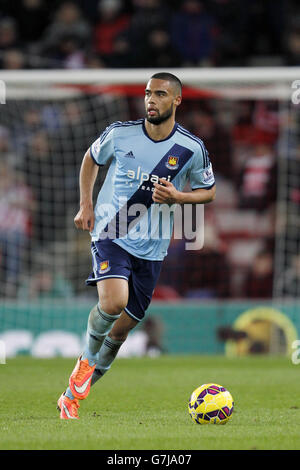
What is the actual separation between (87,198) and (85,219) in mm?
185

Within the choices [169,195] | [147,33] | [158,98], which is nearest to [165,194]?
[169,195]

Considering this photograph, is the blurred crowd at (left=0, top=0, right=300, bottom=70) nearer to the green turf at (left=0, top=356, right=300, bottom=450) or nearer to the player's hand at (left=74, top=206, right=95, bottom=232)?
the green turf at (left=0, top=356, right=300, bottom=450)

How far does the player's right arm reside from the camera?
22.2 ft

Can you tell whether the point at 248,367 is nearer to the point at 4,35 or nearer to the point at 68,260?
the point at 68,260

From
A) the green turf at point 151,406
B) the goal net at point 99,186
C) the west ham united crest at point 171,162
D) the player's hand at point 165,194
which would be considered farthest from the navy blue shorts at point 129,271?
the goal net at point 99,186

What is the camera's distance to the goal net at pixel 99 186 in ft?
43.6

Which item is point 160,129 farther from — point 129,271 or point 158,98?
point 129,271

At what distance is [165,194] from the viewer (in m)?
6.34

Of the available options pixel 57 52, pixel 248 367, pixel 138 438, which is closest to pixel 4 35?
pixel 57 52

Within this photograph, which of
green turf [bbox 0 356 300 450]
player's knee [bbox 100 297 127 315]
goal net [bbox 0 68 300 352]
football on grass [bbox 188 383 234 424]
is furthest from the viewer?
goal net [bbox 0 68 300 352]

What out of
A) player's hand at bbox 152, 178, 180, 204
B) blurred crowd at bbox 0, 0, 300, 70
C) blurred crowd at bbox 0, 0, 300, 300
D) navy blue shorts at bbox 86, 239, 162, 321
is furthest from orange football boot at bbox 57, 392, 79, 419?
blurred crowd at bbox 0, 0, 300, 70

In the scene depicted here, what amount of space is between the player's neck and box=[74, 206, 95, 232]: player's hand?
73cm

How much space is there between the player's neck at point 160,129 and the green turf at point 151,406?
2089 mm
